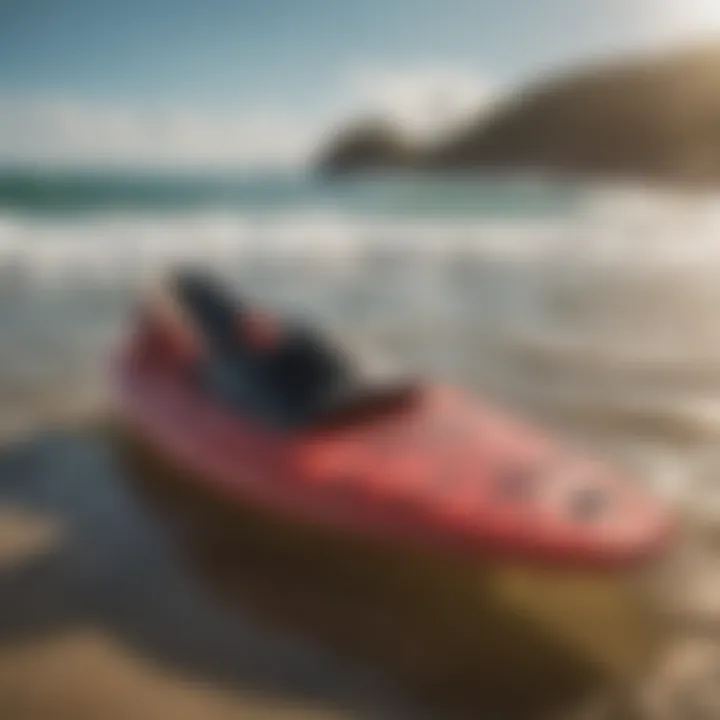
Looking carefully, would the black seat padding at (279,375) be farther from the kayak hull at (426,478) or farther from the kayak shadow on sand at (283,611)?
the kayak shadow on sand at (283,611)

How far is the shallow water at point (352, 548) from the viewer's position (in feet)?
3.15

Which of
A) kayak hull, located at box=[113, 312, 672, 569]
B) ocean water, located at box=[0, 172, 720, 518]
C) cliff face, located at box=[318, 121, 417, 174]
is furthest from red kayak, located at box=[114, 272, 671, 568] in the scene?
cliff face, located at box=[318, 121, 417, 174]

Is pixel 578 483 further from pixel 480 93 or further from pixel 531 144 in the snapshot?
pixel 531 144

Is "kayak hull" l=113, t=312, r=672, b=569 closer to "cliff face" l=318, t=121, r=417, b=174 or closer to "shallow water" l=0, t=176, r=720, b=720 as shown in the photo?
"shallow water" l=0, t=176, r=720, b=720

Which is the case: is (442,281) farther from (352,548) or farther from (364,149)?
(352,548)

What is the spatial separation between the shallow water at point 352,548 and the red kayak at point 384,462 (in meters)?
0.08

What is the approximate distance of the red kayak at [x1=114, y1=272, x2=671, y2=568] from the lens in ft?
3.27

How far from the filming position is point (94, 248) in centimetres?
262

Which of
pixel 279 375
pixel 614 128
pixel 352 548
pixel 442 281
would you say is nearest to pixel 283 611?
pixel 352 548

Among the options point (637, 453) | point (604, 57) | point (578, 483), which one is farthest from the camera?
point (604, 57)

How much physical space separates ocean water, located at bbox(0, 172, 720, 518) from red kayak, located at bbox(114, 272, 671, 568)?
0.30 metres

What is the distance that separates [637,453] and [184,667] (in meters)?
0.79

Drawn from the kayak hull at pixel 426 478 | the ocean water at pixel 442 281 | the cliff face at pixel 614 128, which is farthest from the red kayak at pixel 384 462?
the cliff face at pixel 614 128

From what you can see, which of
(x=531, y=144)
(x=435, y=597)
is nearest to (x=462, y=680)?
(x=435, y=597)
